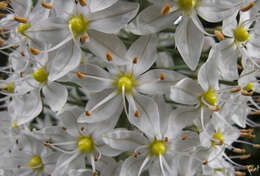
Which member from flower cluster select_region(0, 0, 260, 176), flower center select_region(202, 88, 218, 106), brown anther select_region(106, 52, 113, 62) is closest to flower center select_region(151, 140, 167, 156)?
flower cluster select_region(0, 0, 260, 176)

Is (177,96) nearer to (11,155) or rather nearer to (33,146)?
(33,146)

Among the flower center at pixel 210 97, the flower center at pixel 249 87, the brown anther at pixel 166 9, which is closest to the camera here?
the brown anther at pixel 166 9

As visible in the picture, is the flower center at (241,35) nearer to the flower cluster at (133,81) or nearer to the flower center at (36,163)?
the flower cluster at (133,81)

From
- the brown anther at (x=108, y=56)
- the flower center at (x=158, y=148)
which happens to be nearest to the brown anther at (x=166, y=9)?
the brown anther at (x=108, y=56)

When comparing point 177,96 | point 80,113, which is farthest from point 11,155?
point 177,96

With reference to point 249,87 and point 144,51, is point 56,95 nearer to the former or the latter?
point 144,51

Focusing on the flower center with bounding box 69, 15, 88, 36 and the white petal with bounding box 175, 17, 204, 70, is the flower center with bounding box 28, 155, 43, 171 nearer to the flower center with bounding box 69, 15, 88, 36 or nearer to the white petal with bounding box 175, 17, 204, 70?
the flower center with bounding box 69, 15, 88, 36
